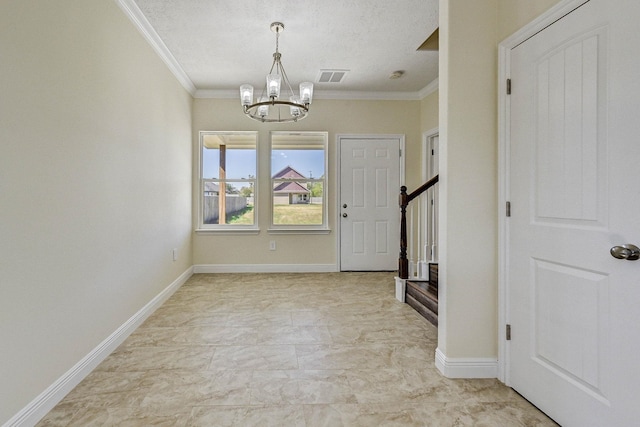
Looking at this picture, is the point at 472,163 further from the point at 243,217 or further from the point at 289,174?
the point at 243,217

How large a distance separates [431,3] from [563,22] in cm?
153

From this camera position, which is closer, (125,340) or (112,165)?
(112,165)

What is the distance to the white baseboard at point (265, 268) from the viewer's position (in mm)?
5086

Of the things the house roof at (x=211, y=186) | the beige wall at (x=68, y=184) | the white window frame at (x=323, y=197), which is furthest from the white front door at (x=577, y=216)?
the house roof at (x=211, y=186)

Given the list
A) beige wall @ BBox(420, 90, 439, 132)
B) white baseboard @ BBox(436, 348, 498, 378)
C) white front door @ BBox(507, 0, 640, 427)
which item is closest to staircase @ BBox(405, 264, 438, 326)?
white baseboard @ BBox(436, 348, 498, 378)

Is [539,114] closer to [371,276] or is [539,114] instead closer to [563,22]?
[563,22]

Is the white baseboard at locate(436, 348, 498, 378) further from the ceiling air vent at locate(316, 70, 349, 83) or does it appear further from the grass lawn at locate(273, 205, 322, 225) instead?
the ceiling air vent at locate(316, 70, 349, 83)

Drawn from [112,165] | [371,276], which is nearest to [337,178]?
[371,276]

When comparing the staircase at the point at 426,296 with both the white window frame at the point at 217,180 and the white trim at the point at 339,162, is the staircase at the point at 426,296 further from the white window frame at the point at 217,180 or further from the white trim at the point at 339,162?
the white window frame at the point at 217,180

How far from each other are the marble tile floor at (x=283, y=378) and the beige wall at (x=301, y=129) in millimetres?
1708

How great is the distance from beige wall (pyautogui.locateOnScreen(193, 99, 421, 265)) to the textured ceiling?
441 millimetres

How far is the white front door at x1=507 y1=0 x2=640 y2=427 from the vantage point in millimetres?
1353

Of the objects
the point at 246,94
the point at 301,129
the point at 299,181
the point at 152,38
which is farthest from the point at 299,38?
the point at 299,181

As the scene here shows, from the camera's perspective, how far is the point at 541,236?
5.79 feet
